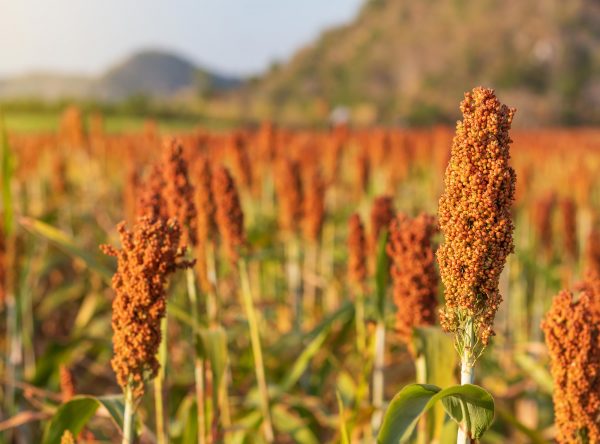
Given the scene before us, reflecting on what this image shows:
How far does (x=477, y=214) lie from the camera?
1405mm

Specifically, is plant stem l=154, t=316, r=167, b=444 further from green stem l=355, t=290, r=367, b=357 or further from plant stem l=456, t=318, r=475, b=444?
green stem l=355, t=290, r=367, b=357

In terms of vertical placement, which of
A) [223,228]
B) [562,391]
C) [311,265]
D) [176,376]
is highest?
[223,228]

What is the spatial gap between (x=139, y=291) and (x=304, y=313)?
164 inches

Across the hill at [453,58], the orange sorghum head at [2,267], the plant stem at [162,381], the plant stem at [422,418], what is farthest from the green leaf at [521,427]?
the hill at [453,58]

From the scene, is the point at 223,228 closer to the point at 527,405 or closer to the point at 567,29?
the point at 527,405

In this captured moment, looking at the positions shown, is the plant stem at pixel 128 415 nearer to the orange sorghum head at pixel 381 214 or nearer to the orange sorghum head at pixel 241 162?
the orange sorghum head at pixel 381 214

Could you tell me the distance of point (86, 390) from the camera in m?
4.80

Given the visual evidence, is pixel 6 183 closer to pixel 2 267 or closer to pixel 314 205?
pixel 2 267

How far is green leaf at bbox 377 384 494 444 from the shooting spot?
1489 mm

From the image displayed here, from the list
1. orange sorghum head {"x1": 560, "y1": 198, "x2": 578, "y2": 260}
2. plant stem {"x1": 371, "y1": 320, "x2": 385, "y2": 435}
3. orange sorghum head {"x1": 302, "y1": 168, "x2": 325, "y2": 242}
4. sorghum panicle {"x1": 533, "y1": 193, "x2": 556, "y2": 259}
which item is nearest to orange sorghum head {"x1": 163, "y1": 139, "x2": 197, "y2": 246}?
plant stem {"x1": 371, "y1": 320, "x2": 385, "y2": 435}

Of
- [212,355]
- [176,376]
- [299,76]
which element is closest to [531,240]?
[176,376]

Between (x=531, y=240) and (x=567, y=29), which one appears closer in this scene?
(x=531, y=240)

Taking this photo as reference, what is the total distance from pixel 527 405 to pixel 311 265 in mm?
1816

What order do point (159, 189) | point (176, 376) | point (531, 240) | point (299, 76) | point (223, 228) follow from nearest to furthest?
point (159, 189)
point (223, 228)
point (176, 376)
point (531, 240)
point (299, 76)
